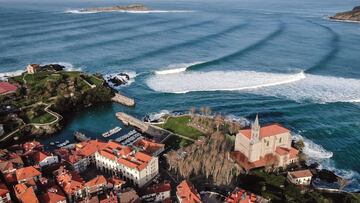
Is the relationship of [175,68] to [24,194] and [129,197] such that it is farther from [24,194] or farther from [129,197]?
[24,194]

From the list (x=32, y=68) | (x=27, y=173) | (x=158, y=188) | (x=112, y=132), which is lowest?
(x=112, y=132)

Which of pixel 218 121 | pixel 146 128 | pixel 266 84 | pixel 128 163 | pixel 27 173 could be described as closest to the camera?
pixel 27 173

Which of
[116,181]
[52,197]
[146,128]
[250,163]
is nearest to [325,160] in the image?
[250,163]

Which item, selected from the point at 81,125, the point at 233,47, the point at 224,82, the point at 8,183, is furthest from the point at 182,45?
the point at 8,183

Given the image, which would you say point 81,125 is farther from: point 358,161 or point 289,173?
point 358,161

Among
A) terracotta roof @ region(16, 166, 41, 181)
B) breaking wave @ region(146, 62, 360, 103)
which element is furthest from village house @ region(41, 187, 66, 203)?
breaking wave @ region(146, 62, 360, 103)

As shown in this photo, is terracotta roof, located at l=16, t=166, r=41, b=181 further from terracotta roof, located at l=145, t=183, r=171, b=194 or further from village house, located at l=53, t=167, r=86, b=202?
terracotta roof, located at l=145, t=183, r=171, b=194

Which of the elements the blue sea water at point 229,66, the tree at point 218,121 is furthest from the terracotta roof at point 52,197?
the tree at point 218,121
